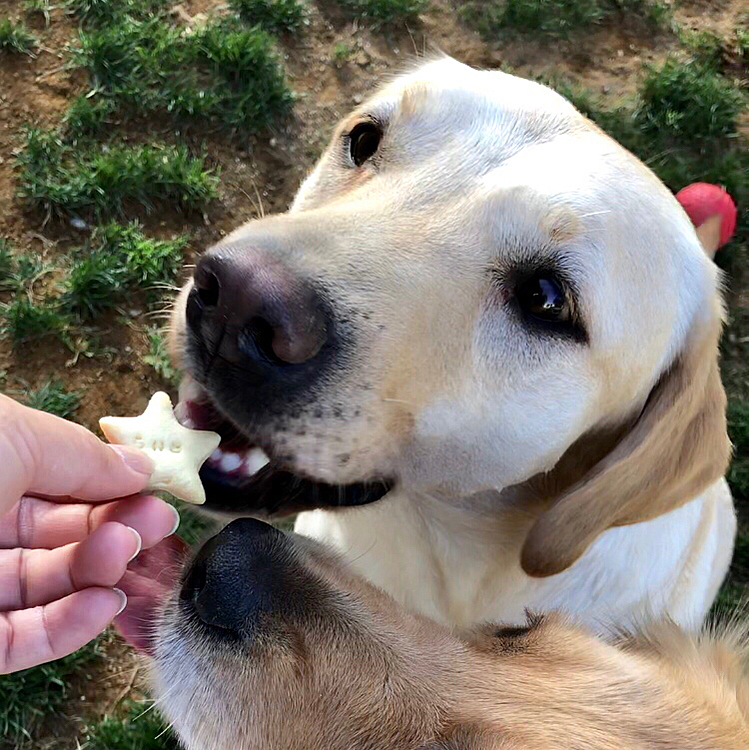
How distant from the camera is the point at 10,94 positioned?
13.5 ft

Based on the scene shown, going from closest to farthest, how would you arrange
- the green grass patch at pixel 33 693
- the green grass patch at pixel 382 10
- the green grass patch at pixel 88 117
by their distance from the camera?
1. the green grass patch at pixel 33 693
2. the green grass patch at pixel 88 117
3. the green grass patch at pixel 382 10

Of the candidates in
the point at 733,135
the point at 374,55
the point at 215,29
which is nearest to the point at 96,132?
the point at 215,29

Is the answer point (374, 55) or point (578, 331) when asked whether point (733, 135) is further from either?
point (578, 331)

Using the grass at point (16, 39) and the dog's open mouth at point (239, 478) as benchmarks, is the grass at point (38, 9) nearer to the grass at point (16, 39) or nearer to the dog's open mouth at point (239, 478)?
the grass at point (16, 39)

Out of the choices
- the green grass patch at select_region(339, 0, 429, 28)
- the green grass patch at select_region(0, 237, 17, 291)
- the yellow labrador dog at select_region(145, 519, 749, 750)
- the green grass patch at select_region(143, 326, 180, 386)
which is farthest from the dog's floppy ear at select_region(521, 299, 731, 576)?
the green grass patch at select_region(339, 0, 429, 28)

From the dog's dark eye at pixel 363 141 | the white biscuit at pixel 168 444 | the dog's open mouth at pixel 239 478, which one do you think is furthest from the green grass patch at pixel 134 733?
the dog's dark eye at pixel 363 141

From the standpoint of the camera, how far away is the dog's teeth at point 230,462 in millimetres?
2066

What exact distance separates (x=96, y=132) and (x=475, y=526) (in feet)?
9.11

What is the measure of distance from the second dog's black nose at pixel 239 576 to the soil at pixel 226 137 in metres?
1.66

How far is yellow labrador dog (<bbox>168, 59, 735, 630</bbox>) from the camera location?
1.84 meters

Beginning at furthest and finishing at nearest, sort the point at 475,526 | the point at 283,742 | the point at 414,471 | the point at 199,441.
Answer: the point at 475,526, the point at 414,471, the point at 199,441, the point at 283,742

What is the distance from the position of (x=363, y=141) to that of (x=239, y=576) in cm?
123

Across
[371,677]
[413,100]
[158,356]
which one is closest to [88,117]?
[158,356]

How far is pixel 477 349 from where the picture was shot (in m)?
2.01
